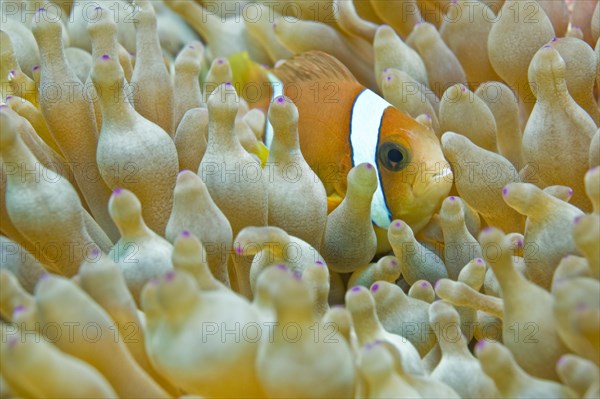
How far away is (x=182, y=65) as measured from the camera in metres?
1.06

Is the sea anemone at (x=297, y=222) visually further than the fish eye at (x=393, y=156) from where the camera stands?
No

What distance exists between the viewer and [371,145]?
1.10m

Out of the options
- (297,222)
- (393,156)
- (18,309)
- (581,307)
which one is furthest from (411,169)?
(18,309)

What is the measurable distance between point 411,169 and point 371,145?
84mm

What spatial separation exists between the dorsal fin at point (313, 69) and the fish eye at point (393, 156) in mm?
179

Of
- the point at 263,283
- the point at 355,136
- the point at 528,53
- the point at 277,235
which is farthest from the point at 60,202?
the point at 528,53

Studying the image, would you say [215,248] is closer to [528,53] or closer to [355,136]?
[355,136]

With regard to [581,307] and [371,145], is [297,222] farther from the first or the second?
[581,307]

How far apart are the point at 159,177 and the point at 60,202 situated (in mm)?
139

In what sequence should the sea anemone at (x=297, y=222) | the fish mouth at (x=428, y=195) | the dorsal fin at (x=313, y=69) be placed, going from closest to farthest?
the sea anemone at (x=297, y=222) → the fish mouth at (x=428, y=195) → the dorsal fin at (x=313, y=69)

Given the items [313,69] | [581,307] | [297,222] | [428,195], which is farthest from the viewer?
[313,69]

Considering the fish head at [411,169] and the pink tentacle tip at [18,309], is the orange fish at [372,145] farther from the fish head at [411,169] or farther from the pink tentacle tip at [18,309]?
the pink tentacle tip at [18,309]

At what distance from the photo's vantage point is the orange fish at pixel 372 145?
104cm

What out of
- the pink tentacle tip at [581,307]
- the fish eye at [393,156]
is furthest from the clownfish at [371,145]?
the pink tentacle tip at [581,307]
